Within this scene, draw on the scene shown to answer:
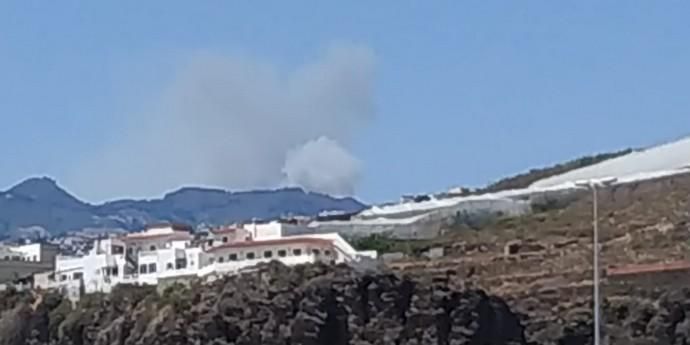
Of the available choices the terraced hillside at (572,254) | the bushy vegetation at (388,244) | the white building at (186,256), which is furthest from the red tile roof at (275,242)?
the terraced hillside at (572,254)

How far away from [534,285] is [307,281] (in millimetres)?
9204

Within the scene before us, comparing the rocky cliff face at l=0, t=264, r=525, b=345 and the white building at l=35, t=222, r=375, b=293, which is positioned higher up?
the white building at l=35, t=222, r=375, b=293

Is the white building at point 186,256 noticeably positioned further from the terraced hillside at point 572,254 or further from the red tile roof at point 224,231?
the terraced hillside at point 572,254

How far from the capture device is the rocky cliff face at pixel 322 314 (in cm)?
6462

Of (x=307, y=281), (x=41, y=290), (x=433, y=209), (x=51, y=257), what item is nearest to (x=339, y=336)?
(x=307, y=281)

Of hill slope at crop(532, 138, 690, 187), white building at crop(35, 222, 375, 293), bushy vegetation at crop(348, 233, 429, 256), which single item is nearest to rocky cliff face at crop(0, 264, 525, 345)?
white building at crop(35, 222, 375, 293)

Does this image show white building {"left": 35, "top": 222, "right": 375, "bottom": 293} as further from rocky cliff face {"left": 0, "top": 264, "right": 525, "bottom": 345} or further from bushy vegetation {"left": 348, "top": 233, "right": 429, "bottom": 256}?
rocky cliff face {"left": 0, "top": 264, "right": 525, "bottom": 345}

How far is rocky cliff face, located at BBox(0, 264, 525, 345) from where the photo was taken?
2544 inches

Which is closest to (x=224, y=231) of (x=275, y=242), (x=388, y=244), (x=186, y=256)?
(x=186, y=256)

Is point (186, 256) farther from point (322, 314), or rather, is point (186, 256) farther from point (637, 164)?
point (637, 164)

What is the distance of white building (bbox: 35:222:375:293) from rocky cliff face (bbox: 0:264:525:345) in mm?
6546

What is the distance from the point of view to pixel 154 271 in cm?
8450

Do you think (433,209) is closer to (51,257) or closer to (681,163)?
(681,163)

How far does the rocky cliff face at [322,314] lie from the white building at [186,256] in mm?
6546
